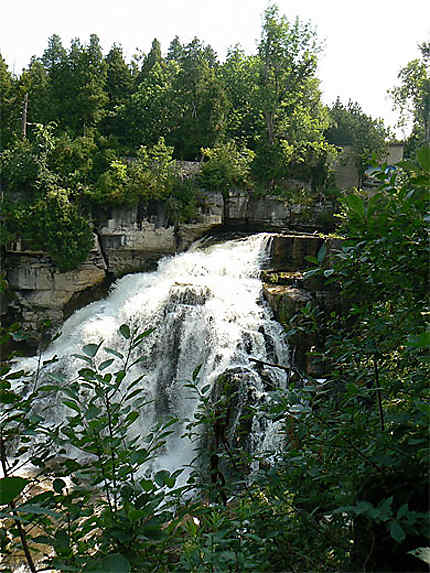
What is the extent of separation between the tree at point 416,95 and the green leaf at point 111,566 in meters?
21.1

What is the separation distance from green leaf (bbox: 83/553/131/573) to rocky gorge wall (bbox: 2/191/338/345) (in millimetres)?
10261

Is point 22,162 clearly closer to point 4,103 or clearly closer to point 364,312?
point 4,103

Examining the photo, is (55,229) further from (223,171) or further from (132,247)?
(223,171)

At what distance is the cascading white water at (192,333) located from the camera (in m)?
8.05

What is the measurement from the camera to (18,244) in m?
11.8

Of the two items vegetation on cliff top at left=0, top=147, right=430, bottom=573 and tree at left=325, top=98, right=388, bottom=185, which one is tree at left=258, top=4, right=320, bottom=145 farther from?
vegetation on cliff top at left=0, top=147, right=430, bottom=573

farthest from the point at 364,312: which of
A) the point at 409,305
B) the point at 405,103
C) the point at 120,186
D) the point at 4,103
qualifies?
the point at 405,103

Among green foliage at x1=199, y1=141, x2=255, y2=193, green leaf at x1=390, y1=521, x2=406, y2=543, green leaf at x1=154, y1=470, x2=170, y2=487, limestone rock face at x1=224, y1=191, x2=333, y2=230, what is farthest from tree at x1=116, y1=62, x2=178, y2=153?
green leaf at x1=390, y1=521, x2=406, y2=543

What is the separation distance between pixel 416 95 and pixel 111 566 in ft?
75.2

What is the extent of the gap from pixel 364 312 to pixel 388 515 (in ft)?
2.90

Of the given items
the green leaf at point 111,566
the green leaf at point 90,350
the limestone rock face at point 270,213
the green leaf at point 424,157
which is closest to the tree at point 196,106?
the limestone rock face at point 270,213

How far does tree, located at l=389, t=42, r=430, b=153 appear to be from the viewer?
19234 millimetres

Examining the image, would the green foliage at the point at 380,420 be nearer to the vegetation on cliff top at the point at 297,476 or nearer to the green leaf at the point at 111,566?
the vegetation on cliff top at the point at 297,476

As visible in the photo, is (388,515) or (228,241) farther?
(228,241)
